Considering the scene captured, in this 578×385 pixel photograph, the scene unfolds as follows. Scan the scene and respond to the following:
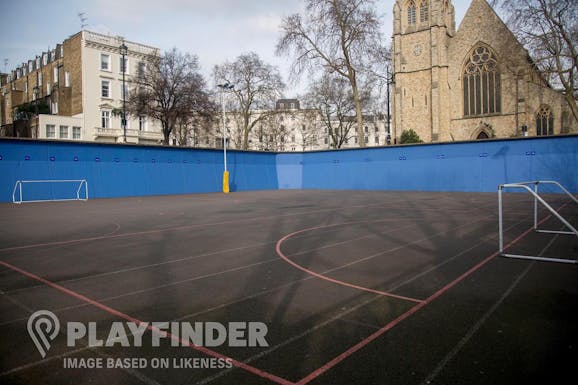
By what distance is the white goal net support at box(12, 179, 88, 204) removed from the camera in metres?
20.8

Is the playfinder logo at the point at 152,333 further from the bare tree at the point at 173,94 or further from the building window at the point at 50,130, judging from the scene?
the building window at the point at 50,130

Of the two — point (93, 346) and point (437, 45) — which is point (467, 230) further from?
point (437, 45)

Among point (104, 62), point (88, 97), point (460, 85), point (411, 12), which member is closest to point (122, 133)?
point (88, 97)

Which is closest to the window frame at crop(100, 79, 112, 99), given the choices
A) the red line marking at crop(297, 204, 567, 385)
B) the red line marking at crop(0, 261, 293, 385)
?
the red line marking at crop(0, 261, 293, 385)

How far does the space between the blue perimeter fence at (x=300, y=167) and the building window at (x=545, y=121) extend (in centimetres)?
1932

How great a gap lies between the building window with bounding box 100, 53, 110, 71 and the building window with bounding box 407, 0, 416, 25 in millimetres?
42571

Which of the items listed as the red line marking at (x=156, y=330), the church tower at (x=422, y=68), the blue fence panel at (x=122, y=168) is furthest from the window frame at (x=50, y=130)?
the red line marking at (x=156, y=330)

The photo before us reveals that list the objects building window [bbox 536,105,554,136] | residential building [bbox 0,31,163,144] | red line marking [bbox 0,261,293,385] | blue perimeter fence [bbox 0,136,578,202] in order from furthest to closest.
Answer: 1. residential building [bbox 0,31,163,144]
2. building window [bbox 536,105,554,136]
3. blue perimeter fence [bbox 0,136,578,202]
4. red line marking [bbox 0,261,293,385]

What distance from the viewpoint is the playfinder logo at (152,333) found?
368 centimetres

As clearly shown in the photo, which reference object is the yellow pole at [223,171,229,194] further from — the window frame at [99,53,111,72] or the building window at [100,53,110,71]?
the building window at [100,53,110,71]

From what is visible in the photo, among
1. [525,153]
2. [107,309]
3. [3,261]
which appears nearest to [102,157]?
[3,261]

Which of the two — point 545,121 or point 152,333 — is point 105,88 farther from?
point 152,333

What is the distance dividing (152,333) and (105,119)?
57.6 m

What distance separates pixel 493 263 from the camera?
6590mm
